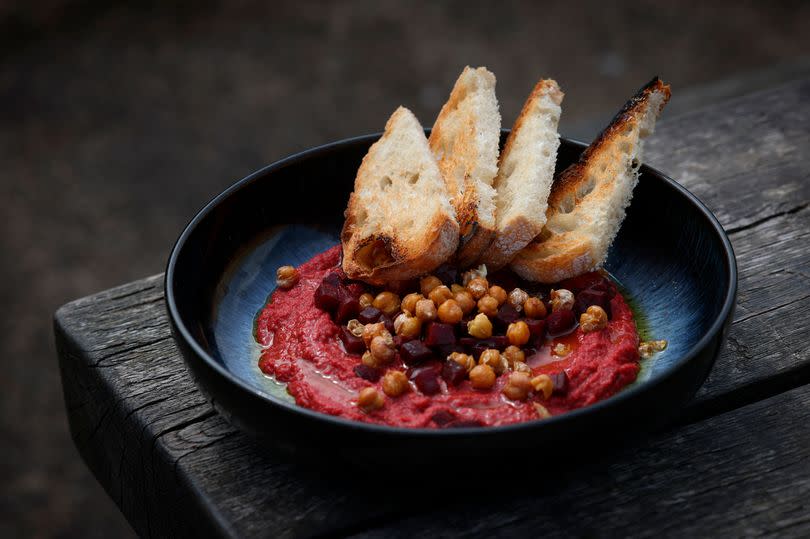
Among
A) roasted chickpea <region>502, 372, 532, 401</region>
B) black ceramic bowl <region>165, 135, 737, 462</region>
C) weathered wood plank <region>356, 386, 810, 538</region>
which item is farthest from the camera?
roasted chickpea <region>502, 372, 532, 401</region>

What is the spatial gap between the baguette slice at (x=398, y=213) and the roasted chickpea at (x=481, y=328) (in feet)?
0.82

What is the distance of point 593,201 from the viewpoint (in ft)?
9.43

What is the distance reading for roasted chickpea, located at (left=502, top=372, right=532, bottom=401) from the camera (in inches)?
90.4

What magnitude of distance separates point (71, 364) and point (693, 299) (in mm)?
2099

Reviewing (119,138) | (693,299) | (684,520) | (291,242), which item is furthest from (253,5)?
(684,520)

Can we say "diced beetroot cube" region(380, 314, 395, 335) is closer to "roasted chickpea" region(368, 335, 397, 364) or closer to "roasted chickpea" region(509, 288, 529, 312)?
"roasted chickpea" region(368, 335, 397, 364)

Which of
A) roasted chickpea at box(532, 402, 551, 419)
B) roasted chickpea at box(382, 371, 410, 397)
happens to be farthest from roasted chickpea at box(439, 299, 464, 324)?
roasted chickpea at box(532, 402, 551, 419)

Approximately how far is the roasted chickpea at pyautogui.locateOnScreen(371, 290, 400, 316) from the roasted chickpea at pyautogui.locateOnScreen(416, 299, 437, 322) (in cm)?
13

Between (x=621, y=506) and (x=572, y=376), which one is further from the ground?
(x=572, y=376)

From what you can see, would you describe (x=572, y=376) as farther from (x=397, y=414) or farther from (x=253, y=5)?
(x=253, y=5)

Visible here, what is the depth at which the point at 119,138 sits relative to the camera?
7.21 m

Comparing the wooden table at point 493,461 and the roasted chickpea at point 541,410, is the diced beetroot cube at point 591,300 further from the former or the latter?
the roasted chickpea at point 541,410

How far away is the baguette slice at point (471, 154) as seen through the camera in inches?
108

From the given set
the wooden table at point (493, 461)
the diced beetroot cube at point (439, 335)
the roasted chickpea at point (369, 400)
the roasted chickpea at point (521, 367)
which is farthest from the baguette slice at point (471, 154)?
the wooden table at point (493, 461)
